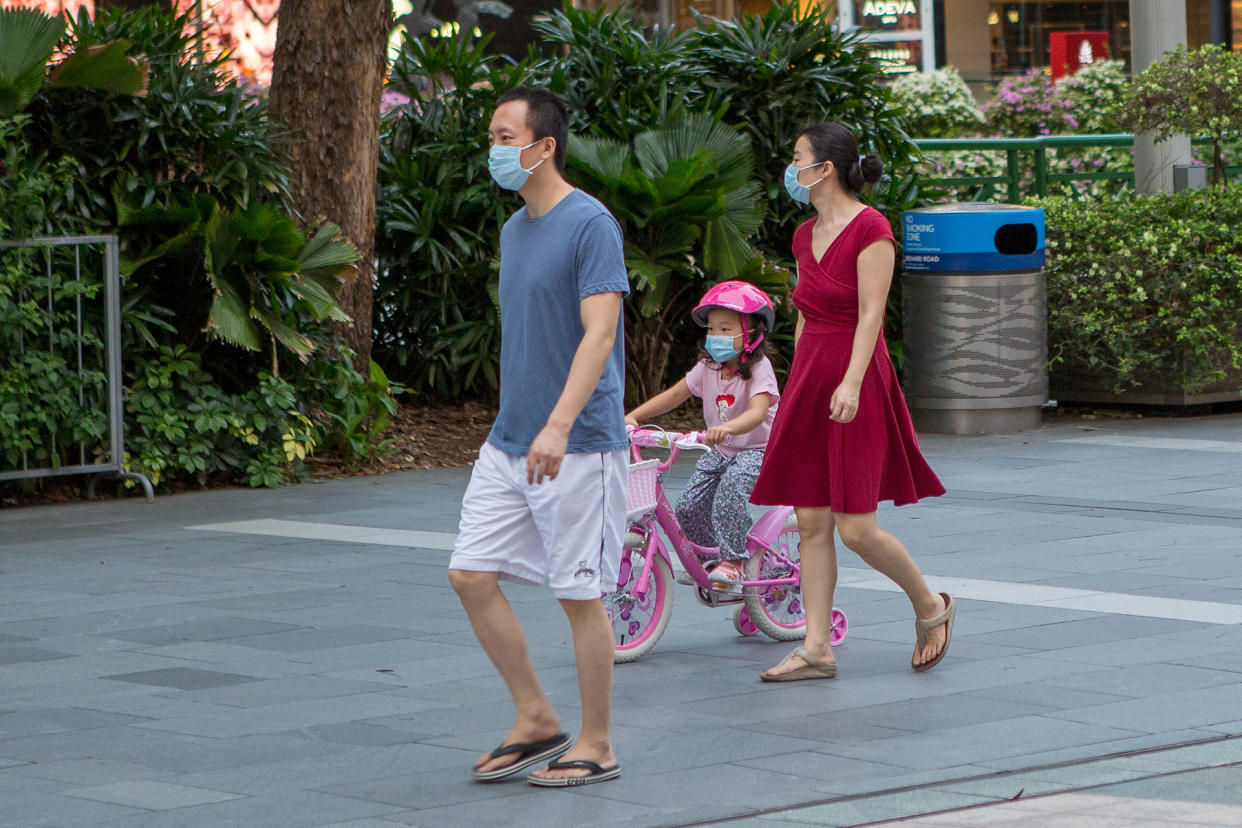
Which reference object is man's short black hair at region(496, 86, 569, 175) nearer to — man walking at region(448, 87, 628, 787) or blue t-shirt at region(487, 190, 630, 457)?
man walking at region(448, 87, 628, 787)

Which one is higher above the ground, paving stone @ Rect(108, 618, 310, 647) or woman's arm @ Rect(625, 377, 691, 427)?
woman's arm @ Rect(625, 377, 691, 427)

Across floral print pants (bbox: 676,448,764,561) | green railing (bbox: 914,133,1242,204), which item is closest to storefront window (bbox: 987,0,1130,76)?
green railing (bbox: 914,133,1242,204)

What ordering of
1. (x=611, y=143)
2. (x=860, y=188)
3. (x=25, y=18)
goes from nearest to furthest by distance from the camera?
(x=860, y=188) < (x=25, y=18) < (x=611, y=143)

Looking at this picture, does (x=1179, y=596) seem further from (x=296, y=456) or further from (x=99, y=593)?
(x=296, y=456)

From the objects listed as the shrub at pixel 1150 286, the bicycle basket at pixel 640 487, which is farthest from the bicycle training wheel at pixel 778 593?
the shrub at pixel 1150 286

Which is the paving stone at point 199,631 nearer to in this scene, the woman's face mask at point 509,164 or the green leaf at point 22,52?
the woman's face mask at point 509,164

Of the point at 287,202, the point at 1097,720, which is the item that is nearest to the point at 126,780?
the point at 1097,720

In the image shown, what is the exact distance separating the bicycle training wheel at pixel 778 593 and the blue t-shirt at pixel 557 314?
1.66 m

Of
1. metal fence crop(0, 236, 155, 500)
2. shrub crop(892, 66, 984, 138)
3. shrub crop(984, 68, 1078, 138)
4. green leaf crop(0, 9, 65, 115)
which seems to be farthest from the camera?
shrub crop(984, 68, 1078, 138)

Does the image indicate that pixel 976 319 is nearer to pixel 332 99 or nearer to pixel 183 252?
pixel 332 99

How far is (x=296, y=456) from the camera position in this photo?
10180mm

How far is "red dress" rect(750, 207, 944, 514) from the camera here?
5746 millimetres

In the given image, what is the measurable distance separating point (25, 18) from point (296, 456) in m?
2.65

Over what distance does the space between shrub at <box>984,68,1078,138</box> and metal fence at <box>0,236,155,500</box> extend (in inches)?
435
